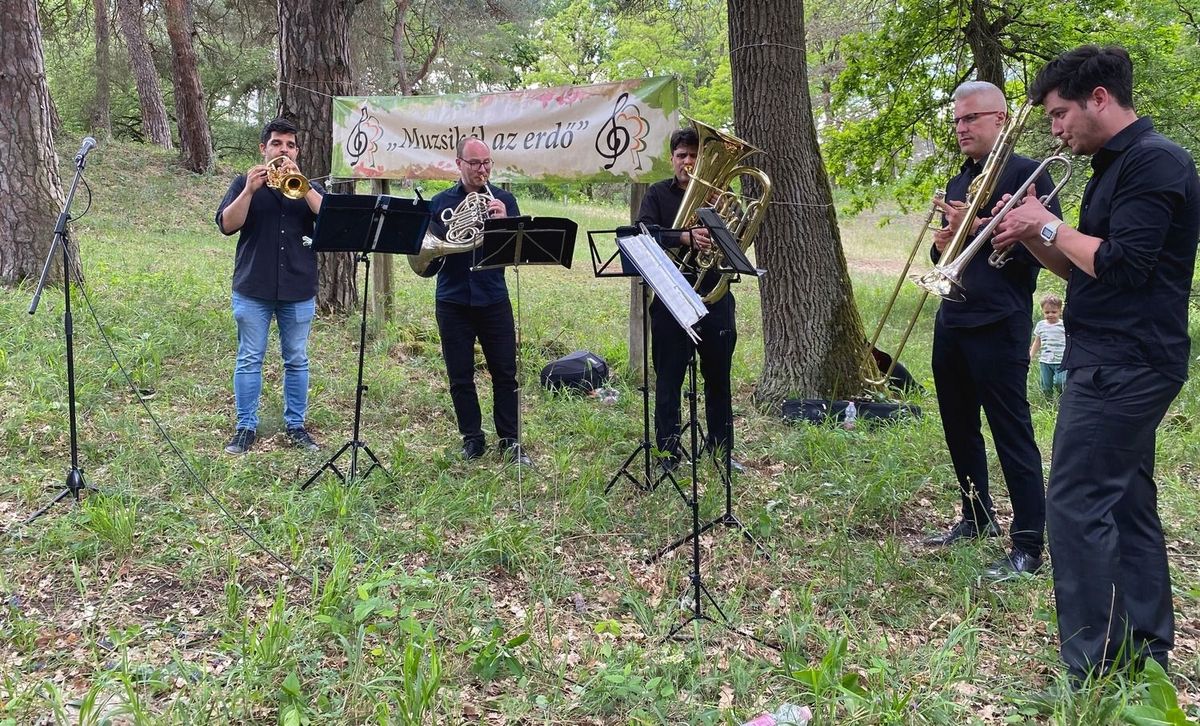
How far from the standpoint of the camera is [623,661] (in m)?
2.97

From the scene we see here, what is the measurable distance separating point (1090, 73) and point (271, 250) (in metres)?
4.17

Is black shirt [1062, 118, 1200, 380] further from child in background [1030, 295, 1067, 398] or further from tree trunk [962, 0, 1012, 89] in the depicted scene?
tree trunk [962, 0, 1012, 89]

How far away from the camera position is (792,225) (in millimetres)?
5805

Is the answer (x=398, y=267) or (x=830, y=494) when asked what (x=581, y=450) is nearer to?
(x=830, y=494)

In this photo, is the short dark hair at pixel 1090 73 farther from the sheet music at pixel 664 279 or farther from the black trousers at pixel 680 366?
the black trousers at pixel 680 366

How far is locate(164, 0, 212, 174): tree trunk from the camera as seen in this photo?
15000 mm

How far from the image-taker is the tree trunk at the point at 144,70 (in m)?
15.7

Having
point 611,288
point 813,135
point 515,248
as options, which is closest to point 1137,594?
point 515,248

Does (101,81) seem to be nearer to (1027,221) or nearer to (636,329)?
(636,329)

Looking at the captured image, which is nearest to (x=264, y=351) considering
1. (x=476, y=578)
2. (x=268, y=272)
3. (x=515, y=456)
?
(x=268, y=272)

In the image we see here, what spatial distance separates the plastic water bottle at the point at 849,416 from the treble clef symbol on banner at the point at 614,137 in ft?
7.91

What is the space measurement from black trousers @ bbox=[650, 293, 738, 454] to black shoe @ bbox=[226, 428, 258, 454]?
2.48 m

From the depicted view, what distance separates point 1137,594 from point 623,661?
179 centimetres

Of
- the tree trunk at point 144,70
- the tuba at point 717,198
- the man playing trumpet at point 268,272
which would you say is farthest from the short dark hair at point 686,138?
the tree trunk at point 144,70
